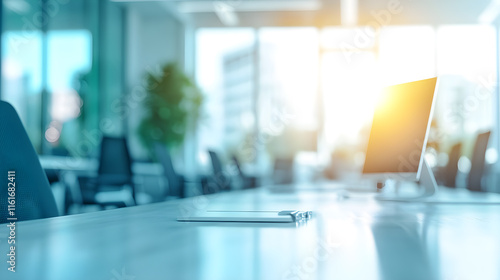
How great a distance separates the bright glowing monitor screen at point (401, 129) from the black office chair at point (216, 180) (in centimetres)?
264

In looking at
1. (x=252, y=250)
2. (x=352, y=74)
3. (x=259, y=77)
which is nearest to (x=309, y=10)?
(x=352, y=74)

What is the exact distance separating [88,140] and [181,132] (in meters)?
1.63

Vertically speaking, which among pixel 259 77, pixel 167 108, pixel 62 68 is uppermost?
pixel 259 77

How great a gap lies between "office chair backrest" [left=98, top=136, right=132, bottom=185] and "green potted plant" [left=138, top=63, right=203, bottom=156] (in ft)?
11.8

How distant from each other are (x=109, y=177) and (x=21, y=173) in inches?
111

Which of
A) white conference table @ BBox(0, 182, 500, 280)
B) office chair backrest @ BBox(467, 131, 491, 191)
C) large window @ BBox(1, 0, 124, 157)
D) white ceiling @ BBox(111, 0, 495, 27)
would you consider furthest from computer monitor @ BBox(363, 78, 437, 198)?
white ceiling @ BBox(111, 0, 495, 27)

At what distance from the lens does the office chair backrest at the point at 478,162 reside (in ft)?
12.6

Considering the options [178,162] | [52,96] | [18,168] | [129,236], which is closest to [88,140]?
[52,96]

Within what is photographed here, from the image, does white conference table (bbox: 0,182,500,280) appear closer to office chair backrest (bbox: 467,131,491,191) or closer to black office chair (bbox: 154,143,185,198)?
office chair backrest (bbox: 467,131,491,191)

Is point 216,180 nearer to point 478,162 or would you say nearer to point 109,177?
point 109,177

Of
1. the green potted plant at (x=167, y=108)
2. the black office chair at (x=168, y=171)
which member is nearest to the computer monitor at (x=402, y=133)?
the black office chair at (x=168, y=171)

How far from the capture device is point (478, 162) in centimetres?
407

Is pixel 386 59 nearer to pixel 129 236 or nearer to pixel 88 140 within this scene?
pixel 88 140

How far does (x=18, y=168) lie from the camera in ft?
4.96
